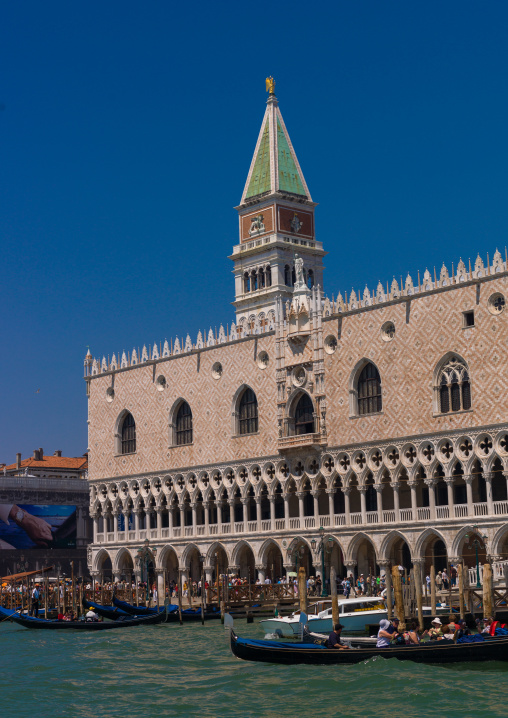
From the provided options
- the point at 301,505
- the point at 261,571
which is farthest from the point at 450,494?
the point at 261,571

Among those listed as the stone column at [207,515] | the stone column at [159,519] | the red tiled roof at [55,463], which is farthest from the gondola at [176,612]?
the red tiled roof at [55,463]

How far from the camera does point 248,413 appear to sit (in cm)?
4331

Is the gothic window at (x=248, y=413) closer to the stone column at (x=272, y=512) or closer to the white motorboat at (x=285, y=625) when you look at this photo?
the stone column at (x=272, y=512)

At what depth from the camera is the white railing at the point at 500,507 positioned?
113 feet

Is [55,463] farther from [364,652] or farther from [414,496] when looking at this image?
[364,652]

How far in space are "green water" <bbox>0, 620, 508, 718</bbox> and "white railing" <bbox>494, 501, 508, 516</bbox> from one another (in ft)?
37.3

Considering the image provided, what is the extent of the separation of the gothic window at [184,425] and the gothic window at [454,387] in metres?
12.6

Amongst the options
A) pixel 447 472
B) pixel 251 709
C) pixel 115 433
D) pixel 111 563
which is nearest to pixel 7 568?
pixel 111 563

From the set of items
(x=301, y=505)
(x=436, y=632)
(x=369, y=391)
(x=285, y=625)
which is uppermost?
(x=369, y=391)

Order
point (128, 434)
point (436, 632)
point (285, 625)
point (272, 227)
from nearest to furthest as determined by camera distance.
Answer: point (436, 632) < point (285, 625) < point (128, 434) < point (272, 227)

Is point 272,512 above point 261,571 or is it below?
above

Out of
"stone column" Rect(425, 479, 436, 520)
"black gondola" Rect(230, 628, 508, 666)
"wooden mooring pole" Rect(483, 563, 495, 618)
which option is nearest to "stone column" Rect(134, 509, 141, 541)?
"stone column" Rect(425, 479, 436, 520)

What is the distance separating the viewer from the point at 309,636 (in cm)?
2538

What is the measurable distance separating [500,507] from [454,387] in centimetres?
389
